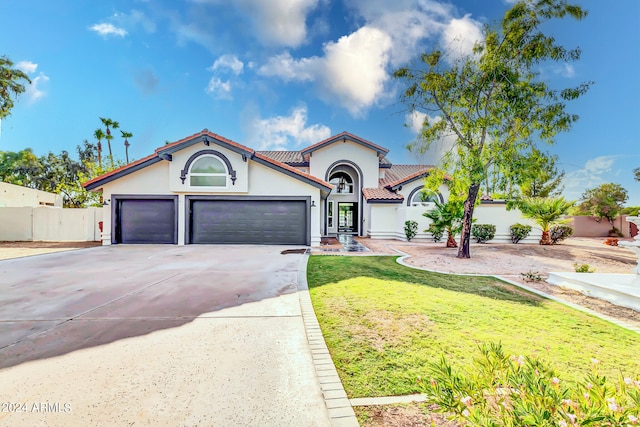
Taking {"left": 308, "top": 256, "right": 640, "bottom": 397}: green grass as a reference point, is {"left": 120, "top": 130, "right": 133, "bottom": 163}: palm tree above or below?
above

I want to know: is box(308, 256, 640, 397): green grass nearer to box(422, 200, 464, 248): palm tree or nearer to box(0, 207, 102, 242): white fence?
box(422, 200, 464, 248): palm tree

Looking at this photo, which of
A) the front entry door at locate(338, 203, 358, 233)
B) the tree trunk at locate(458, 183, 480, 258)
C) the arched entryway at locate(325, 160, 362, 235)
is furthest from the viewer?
the front entry door at locate(338, 203, 358, 233)

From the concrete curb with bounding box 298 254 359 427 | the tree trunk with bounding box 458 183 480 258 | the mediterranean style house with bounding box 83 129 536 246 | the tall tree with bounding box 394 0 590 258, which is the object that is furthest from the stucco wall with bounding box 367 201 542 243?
the concrete curb with bounding box 298 254 359 427

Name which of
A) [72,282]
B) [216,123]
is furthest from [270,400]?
[216,123]

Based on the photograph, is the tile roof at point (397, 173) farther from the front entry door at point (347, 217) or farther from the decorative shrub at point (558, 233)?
the decorative shrub at point (558, 233)

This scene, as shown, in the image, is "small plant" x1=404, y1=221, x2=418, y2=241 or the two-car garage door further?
"small plant" x1=404, y1=221, x2=418, y2=241

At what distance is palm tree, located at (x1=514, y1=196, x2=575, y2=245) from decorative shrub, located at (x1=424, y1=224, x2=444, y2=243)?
15.2 ft

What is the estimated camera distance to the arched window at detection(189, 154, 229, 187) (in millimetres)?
15016

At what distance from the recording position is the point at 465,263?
34.6 feet

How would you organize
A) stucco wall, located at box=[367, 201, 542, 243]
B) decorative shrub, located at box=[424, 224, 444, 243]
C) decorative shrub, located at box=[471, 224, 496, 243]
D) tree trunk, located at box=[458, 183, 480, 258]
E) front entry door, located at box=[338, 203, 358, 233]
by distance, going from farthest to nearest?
1. front entry door, located at box=[338, 203, 358, 233]
2. stucco wall, located at box=[367, 201, 542, 243]
3. decorative shrub, located at box=[471, 224, 496, 243]
4. decorative shrub, located at box=[424, 224, 444, 243]
5. tree trunk, located at box=[458, 183, 480, 258]

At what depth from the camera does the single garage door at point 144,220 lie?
50.1ft

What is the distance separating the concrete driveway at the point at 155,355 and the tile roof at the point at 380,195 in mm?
14097

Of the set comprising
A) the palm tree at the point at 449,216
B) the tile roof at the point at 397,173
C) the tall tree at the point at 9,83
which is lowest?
the palm tree at the point at 449,216

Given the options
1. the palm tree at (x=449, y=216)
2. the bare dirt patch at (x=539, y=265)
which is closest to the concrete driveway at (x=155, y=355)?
the bare dirt patch at (x=539, y=265)
